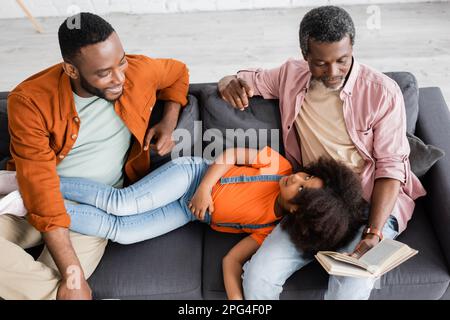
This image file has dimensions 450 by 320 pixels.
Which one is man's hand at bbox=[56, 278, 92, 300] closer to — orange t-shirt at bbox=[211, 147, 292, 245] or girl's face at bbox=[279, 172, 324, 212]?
orange t-shirt at bbox=[211, 147, 292, 245]

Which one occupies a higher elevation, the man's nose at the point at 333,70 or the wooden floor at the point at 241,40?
the man's nose at the point at 333,70

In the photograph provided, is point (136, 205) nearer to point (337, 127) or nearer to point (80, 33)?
point (80, 33)

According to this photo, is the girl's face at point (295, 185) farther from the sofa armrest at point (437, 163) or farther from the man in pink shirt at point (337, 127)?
the sofa armrest at point (437, 163)

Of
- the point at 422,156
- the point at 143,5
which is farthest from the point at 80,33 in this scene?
the point at 143,5

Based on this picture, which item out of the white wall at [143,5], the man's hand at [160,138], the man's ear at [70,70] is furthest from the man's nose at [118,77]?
the white wall at [143,5]

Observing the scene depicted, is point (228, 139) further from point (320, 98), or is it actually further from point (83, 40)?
point (83, 40)

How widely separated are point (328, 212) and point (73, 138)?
0.97 metres

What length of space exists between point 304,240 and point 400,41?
2.02 metres

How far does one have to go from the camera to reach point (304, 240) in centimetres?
157

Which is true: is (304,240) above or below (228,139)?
below

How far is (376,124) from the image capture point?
1.66 m

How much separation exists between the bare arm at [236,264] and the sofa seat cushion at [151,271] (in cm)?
12

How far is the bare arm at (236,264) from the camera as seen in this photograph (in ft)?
5.16
